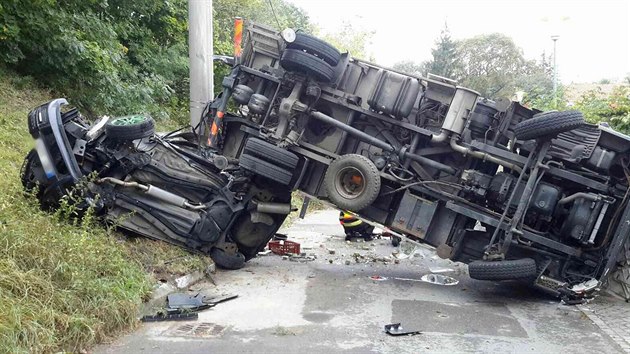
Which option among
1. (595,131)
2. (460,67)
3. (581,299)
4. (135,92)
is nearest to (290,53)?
(595,131)

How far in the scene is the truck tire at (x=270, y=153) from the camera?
275 inches

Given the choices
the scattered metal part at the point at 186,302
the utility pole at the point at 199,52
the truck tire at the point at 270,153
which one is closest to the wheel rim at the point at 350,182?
the truck tire at the point at 270,153

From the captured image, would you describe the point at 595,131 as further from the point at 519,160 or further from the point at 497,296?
the point at 497,296

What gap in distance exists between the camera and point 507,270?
6215mm

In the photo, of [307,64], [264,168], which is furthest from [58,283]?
[307,64]

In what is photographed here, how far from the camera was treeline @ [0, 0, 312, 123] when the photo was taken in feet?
31.4

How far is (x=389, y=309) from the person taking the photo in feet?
19.6

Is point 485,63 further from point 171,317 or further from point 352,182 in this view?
point 171,317

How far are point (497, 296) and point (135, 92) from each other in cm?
777

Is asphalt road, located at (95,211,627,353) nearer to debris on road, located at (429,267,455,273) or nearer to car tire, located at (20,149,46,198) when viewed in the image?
debris on road, located at (429,267,455,273)

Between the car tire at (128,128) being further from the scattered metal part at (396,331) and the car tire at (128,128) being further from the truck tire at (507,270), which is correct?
the truck tire at (507,270)

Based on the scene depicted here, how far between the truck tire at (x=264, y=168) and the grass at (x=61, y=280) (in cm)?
144

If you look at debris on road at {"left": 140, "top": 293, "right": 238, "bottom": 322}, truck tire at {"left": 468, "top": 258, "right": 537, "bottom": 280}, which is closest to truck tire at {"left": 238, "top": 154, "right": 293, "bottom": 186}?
debris on road at {"left": 140, "top": 293, "right": 238, "bottom": 322}

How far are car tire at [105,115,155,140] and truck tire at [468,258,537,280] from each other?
3.99m
